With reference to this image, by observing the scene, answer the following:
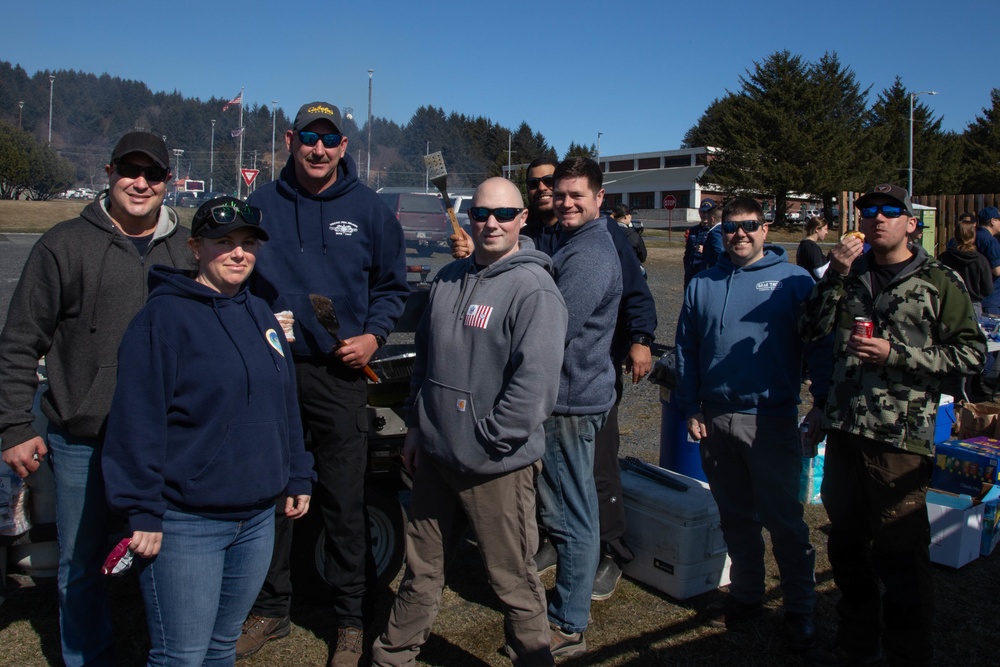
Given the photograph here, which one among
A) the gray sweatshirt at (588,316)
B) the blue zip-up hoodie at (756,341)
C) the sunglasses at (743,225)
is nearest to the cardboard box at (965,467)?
the blue zip-up hoodie at (756,341)

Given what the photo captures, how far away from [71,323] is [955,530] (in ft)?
15.1

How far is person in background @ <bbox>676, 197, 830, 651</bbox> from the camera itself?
3.49m

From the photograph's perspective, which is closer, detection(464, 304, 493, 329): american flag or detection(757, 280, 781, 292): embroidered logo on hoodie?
detection(464, 304, 493, 329): american flag

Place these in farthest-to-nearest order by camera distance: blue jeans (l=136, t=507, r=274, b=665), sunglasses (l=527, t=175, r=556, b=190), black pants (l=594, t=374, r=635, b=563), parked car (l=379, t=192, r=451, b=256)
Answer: parked car (l=379, t=192, r=451, b=256) → sunglasses (l=527, t=175, r=556, b=190) → black pants (l=594, t=374, r=635, b=563) → blue jeans (l=136, t=507, r=274, b=665)

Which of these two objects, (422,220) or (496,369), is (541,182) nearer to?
(496,369)

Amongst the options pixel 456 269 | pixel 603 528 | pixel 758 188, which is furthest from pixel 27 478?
pixel 758 188

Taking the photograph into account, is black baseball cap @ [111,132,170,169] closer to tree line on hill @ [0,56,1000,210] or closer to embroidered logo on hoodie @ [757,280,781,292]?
embroidered logo on hoodie @ [757,280,781,292]

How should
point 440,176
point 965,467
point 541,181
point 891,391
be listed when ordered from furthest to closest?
point 965,467 < point 440,176 < point 541,181 < point 891,391

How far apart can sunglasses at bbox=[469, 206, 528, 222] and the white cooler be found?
1.96m

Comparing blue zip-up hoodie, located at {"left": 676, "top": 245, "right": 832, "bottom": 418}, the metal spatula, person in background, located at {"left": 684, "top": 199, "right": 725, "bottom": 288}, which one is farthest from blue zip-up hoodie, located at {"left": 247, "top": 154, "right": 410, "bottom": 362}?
person in background, located at {"left": 684, "top": 199, "right": 725, "bottom": 288}

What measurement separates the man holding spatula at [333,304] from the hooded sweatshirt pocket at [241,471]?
2.75ft

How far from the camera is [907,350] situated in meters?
3.04

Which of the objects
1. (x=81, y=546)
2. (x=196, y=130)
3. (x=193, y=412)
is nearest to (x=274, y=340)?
(x=193, y=412)

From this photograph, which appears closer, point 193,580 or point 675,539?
point 193,580
